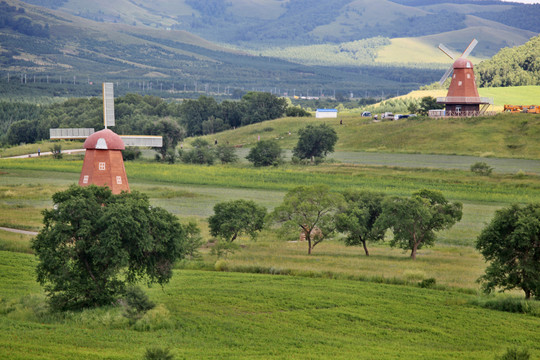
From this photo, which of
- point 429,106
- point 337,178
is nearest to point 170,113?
point 429,106

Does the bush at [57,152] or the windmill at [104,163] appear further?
the bush at [57,152]

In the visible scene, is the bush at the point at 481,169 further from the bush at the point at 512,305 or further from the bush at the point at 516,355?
the bush at the point at 516,355

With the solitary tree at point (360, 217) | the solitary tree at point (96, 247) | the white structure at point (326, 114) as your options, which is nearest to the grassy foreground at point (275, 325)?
the solitary tree at point (96, 247)

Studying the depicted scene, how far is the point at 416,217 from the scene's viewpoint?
46.9m

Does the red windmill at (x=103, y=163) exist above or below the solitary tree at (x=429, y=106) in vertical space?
below

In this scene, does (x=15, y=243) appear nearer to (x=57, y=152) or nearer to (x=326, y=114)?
(x=57, y=152)

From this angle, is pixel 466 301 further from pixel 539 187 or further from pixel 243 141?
pixel 243 141

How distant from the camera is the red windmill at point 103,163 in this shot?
1881 inches

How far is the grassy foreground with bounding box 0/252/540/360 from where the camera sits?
24922mm

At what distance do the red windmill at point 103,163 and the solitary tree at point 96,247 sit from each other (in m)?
15.6

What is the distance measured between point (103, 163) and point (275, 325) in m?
23.6

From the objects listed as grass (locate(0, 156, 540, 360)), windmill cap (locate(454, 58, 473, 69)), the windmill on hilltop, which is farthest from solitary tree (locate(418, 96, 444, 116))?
grass (locate(0, 156, 540, 360))

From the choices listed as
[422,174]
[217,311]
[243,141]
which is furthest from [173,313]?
[243,141]

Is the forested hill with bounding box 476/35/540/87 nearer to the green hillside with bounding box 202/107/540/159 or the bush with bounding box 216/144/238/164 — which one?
the green hillside with bounding box 202/107/540/159
